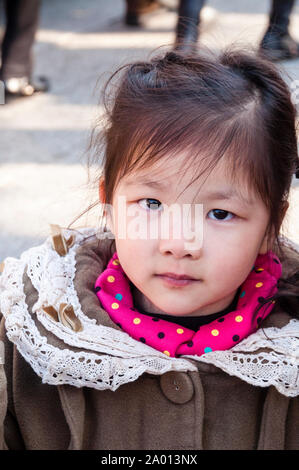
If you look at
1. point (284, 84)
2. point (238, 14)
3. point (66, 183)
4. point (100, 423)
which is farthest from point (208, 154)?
point (238, 14)

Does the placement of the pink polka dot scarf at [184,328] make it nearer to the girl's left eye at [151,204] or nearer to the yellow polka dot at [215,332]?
the yellow polka dot at [215,332]

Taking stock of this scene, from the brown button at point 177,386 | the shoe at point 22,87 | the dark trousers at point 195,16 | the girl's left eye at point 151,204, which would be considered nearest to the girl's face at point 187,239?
the girl's left eye at point 151,204

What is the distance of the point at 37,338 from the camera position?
1147 mm

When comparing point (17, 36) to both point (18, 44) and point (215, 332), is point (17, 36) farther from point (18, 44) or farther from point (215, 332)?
point (215, 332)

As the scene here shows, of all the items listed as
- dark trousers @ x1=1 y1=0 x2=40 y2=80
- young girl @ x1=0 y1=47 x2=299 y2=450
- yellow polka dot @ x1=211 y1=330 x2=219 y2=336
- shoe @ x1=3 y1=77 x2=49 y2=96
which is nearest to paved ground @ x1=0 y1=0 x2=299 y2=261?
shoe @ x1=3 y1=77 x2=49 y2=96

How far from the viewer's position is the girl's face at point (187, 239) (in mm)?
1088

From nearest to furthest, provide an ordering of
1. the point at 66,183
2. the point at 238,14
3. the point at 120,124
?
the point at 120,124, the point at 66,183, the point at 238,14

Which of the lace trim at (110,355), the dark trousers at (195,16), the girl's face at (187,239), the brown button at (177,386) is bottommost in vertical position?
the brown button at (177,386)

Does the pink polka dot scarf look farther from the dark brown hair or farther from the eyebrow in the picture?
the eyebrow

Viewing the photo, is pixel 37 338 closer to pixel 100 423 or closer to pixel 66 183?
pixel 100 423

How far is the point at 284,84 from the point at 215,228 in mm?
342

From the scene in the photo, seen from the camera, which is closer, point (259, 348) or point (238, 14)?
point (259, 348)

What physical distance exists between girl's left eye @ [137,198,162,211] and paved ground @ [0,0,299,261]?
443 millimetres
